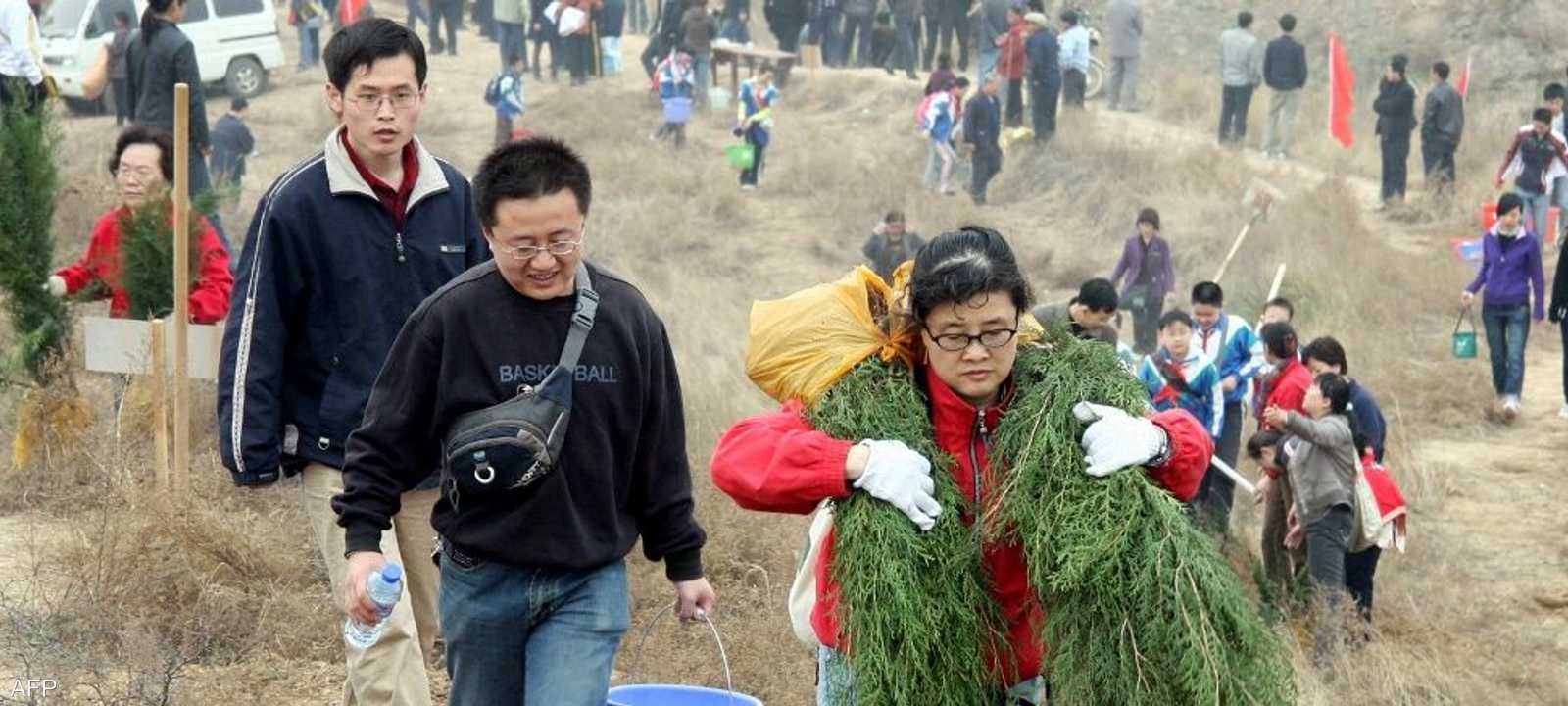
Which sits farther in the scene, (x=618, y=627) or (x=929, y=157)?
(x=929, y=157)

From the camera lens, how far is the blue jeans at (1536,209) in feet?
62.7

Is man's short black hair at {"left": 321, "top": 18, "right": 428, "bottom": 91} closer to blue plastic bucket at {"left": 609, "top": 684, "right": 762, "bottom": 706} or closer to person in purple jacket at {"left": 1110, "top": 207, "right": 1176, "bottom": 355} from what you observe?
blue plastic bucket at {"left": 609, "top": 684, "right": 762, "bottom": 706}

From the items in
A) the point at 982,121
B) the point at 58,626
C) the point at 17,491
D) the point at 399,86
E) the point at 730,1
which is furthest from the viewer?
the point at 730,1

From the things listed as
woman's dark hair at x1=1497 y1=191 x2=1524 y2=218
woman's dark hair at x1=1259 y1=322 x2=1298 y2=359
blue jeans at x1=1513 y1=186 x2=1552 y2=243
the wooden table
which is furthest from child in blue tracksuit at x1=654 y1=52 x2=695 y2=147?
woman's dark hair at x1=1259 y1=322 x2=1298 y2=359

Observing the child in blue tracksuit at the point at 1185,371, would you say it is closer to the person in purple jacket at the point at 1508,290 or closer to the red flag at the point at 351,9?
the person in purple jacket at the point at 1508,290

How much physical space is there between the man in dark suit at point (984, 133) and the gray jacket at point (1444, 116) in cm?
480

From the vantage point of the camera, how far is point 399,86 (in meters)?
4.63

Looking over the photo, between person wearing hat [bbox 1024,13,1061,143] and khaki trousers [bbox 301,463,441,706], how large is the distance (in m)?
19.6

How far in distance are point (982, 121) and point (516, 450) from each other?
19437 mm

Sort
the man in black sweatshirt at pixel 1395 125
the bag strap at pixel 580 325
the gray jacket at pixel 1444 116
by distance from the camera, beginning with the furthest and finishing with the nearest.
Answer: the man in black sweatshirt at pixel 1395 125, the gray jacket at pixel 1444 116, the bag strap at pixel 580 325

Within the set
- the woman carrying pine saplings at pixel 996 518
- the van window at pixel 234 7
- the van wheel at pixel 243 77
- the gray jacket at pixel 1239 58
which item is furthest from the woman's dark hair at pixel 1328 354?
the van wheel at pixel 243 77

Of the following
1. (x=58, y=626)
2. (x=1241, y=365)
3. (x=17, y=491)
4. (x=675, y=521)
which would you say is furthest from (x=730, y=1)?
(x=675, y=521)

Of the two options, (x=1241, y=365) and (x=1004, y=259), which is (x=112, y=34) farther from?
(x=1004, y=259)

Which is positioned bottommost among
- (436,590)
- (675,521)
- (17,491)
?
(17,491)
